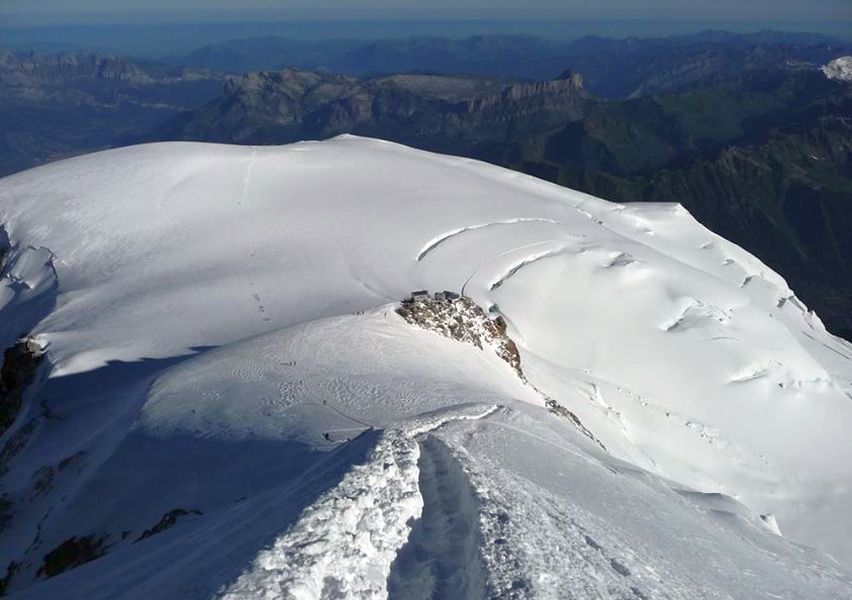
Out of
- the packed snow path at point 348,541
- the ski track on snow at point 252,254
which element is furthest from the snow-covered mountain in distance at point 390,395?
the ski track on snow at point 252,254

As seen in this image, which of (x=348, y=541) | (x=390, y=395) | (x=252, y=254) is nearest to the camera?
(x=348, y=541)

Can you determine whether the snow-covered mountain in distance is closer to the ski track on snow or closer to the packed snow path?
the packed snow path

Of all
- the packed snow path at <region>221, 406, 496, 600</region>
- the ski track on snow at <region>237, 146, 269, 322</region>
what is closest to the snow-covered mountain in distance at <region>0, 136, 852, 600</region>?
the packed snow path at <region>221, 406, 496, 600</region>

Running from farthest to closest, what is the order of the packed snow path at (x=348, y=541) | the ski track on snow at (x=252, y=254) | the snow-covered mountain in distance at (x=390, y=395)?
the ski track on snow at (x=252, y=254)
the snow-covered mountain in distance at (x=390, y=395)
the packed snow path at (x=348, y=541)

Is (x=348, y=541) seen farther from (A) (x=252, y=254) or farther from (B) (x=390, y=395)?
(A) (x=252, y=254)

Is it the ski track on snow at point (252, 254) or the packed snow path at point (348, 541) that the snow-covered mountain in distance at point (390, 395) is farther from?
the ski track on snow at point (252, 254)

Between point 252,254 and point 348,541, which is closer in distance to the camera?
point 348,541

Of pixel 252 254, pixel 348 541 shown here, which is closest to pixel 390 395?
pixel 348 541

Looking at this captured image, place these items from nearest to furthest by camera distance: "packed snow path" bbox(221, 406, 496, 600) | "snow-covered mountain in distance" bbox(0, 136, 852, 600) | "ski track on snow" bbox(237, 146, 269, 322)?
"packed snow path" bbox(221, 406, 496, 600) → "snow-covered mountain in distance" bbox(0, 136, 852, 600) → "ski track on snow" bbox(237, 146, 269, 322)

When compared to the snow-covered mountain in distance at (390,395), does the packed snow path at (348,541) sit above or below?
above
